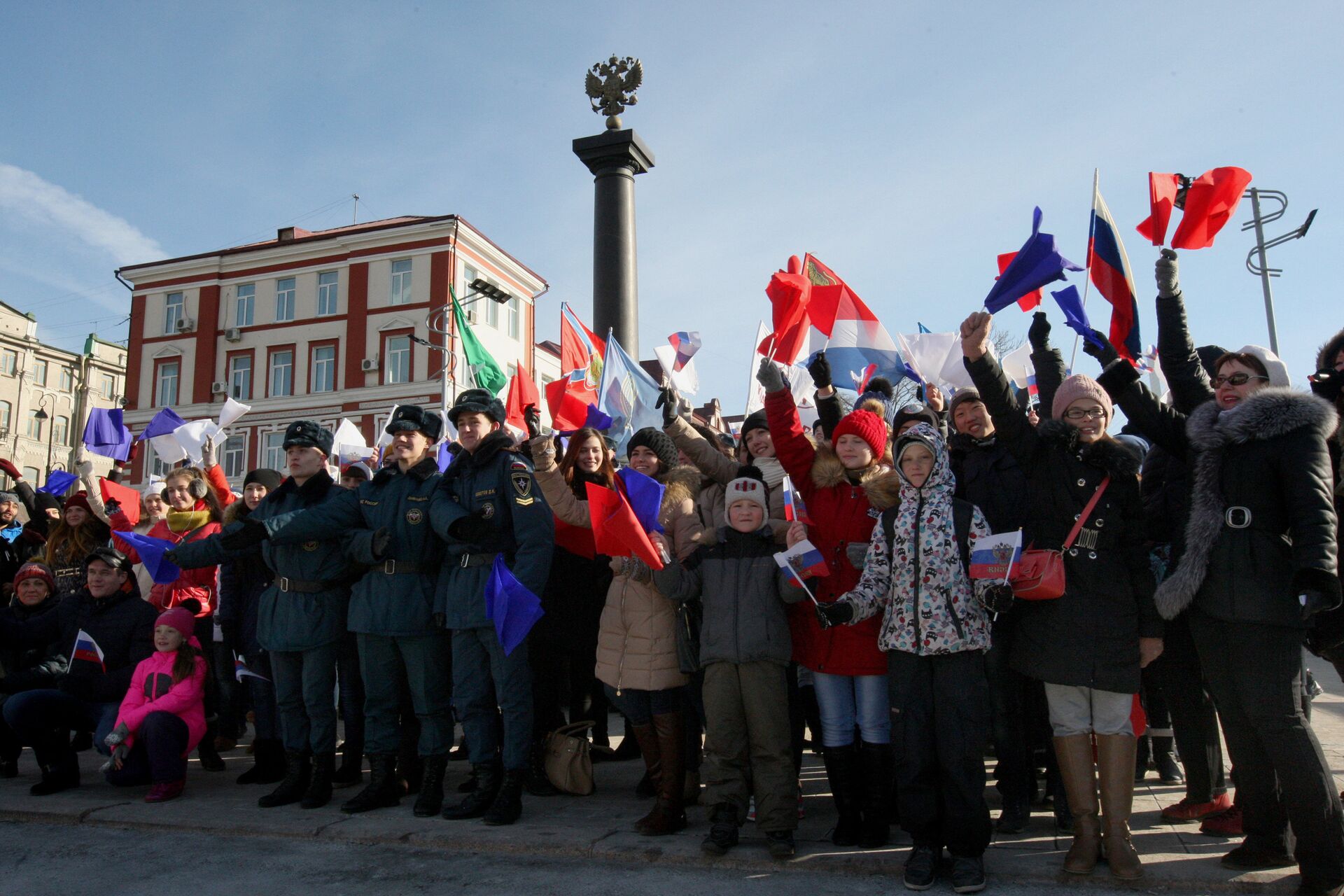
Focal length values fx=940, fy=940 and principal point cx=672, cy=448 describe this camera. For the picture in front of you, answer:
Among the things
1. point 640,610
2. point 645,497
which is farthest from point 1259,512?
point 640,610

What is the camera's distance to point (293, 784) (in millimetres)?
5309

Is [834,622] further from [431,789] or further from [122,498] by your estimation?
[122,498]

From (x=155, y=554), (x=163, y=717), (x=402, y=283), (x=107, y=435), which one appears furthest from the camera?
(x=402, y=283)

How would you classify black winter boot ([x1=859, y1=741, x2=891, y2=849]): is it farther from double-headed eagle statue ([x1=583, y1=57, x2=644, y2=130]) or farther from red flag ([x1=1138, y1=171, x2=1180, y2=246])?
double-headed eagle statue ([x1=583, y1=57, x2=644, y2=130])

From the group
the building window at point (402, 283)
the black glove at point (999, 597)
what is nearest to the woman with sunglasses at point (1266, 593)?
the black glove at point (999, 597)

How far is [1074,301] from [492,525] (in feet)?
11.0

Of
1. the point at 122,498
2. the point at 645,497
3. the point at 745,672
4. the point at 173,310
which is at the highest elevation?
the point at 173,310

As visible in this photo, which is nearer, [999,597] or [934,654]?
[999,597]

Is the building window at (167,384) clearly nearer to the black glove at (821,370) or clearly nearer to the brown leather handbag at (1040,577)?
the black glove at (821,370)

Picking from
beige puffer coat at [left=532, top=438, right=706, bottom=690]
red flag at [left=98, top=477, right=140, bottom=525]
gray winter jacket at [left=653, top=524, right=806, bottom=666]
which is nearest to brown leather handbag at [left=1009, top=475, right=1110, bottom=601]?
gray winter jacket at [left=653, top=524, right=806, bottom=666]

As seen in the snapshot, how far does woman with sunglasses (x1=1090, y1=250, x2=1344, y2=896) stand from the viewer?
11.0 ft

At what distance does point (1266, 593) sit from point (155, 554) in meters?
5.87

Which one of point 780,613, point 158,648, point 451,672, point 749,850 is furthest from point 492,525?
point 158,648

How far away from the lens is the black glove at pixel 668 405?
5348 millimetres
